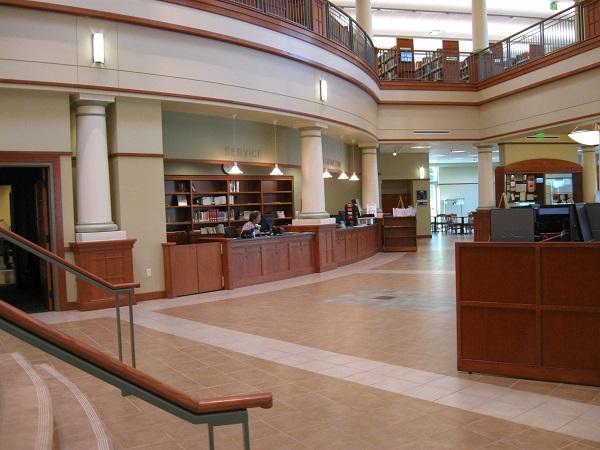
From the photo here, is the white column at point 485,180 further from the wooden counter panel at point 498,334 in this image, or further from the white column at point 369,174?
the wooden counter panel at point 498,334

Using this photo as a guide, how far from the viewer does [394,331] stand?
627cm

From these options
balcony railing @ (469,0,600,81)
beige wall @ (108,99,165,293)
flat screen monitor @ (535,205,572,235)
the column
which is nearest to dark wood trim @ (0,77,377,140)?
beige wall @ (108,99,165,293)

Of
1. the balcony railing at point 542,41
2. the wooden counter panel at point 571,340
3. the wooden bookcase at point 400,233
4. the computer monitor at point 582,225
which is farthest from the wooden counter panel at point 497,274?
the wooden bookcase at point 400,233

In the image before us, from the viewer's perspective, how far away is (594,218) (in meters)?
5.03

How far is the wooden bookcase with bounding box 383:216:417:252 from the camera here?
1683 centimetres

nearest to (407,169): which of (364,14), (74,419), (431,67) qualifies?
(431,67)

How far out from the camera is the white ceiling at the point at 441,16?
72.7 feet

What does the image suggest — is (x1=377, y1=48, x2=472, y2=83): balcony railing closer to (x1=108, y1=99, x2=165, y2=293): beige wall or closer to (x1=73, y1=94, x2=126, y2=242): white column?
(x1=108, y1=99, x2=165, y2=293): beige wall

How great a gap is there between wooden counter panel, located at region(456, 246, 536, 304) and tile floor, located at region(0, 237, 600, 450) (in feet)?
2.22

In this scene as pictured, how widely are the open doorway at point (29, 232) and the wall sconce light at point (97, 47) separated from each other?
181 centimetres

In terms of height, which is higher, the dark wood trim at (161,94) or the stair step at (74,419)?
the dark wood trim at (161,94)

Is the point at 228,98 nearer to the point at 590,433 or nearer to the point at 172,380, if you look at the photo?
the point at 172,380

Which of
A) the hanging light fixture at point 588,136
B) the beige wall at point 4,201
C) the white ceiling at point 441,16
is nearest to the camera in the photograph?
the hanging light fixture at point 588,136

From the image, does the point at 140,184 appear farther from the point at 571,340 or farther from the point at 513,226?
the point at 571,340
